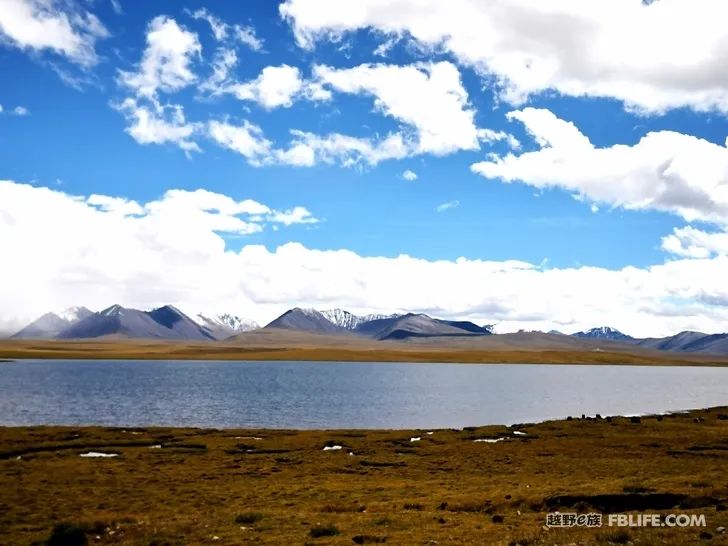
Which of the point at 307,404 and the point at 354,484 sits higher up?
the point at 354,484

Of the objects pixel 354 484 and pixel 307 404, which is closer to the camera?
pixel 354 484

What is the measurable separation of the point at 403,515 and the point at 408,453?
108 feet

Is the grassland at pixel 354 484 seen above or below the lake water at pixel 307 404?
above

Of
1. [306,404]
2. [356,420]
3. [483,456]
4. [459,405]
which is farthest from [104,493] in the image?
[459,405]

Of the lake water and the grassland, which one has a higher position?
the grassland

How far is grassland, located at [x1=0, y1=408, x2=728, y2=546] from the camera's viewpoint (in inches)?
1041

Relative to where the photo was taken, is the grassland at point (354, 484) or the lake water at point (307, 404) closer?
the grassland at point (354, 484)

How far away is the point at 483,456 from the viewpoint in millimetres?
58812

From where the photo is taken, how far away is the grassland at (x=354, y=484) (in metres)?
26.5

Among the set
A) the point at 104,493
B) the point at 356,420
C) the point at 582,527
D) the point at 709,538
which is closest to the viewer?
the point at 709,538

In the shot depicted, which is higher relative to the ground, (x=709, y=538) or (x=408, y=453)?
(x=709, y=538)

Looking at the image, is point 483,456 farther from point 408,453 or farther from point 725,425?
point 725,425

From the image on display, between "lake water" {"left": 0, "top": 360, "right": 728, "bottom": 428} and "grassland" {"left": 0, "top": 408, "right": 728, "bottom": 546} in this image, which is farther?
"lake water" {"left": 0, "top": 360, "right": 728, "bottom": 428}

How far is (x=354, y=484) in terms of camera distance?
44.3m
